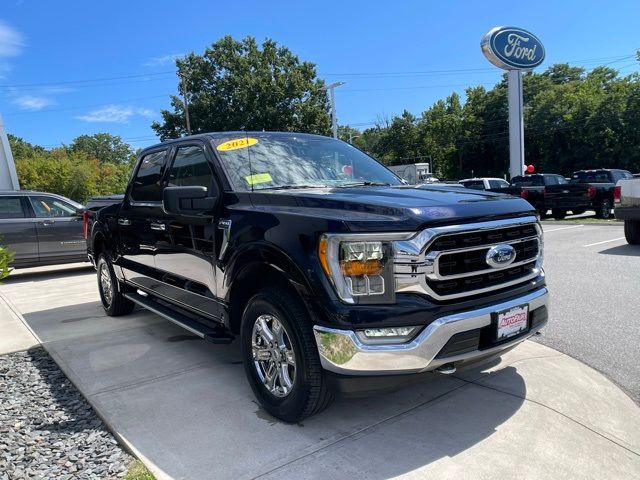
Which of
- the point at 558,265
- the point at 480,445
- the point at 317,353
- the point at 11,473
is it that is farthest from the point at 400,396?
the point at 558,265

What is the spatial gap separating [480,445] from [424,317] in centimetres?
88

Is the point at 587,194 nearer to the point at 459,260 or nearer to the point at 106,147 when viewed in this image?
the point at 459,260

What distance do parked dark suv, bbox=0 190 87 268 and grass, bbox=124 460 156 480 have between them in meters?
7.49

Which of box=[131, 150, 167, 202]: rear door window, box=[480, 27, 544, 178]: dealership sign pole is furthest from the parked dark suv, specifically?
box=[480, 27, 544, 178]: dealership sign pole

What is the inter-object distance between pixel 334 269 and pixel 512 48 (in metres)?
25.4

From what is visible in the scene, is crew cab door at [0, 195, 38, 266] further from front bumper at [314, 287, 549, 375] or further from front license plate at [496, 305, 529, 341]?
front license plate at [496, 305, 529, 341]

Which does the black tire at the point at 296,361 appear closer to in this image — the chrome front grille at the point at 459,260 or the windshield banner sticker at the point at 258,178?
the chrome front grille at the point at 459,260

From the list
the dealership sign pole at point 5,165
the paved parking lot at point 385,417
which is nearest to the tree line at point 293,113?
the dealership sign pole at point 5,165

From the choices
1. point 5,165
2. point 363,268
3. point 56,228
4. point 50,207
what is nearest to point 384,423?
point 363,268

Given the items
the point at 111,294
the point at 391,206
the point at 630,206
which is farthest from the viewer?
the point at 630,206

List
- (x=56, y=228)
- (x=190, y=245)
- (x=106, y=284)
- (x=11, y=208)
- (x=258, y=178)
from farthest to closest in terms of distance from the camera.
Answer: (x=56, y=228), (x=11, y=208), (x=106, y=284), (x=190, y=245), (x=258, y=178)

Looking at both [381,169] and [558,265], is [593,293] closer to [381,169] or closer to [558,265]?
[558,265]

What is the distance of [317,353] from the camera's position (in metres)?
2.93

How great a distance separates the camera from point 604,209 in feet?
59.0
